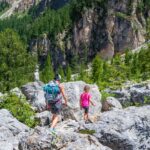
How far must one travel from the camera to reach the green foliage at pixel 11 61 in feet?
272

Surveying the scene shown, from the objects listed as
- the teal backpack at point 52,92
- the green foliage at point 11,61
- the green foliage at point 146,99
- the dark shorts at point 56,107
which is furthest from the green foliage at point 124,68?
the teal backpack at point 52,92

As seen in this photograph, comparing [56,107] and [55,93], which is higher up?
[55,93]

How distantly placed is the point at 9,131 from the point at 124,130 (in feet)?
26.1

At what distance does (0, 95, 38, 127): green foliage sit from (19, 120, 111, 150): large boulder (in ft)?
31.6

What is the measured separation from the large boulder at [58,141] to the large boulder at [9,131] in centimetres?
206

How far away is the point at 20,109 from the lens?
35156 millimetres

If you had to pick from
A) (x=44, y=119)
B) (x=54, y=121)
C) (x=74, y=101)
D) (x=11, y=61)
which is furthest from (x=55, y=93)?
(x=11, y=61)

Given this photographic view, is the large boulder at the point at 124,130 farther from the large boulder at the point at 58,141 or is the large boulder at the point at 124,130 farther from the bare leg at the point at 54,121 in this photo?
the bare leg at the point at 54,121

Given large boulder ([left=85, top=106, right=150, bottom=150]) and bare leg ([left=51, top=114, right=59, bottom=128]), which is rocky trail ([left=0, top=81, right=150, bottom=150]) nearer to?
large boulder ([left=85, top=106, right=150, bottom=150])

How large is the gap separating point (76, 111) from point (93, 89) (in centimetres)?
445

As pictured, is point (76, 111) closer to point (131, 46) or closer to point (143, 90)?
point (143, 90)

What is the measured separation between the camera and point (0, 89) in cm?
8106

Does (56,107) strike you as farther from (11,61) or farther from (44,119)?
(11,61)

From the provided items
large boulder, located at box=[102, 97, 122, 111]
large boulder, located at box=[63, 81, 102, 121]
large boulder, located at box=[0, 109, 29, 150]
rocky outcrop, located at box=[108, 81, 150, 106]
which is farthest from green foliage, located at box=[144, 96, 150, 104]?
large boulder, located at box=[0, 109, 29, 150]
